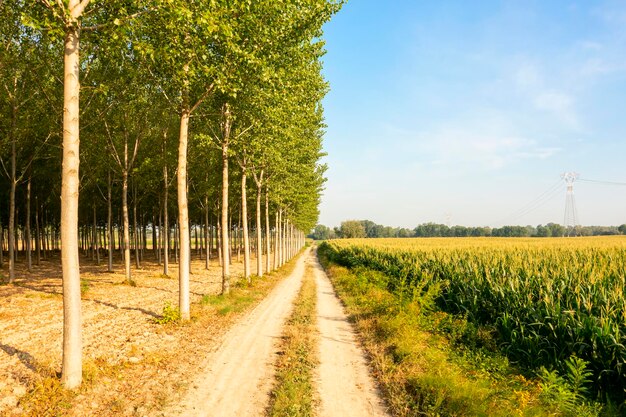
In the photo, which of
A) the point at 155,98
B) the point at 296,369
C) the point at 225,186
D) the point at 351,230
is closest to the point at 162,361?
the point at 296,369

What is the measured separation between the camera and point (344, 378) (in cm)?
877

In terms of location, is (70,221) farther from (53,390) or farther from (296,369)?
(296,369)

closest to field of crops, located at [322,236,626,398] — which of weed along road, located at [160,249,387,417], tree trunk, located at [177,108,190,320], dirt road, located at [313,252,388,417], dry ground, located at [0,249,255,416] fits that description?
dirt road, located at [313,252,388,417]

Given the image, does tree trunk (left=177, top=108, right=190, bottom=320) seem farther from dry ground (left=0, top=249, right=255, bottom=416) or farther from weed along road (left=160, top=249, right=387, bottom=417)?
weed along road (left=160, top=249, right=387, bottom=417)

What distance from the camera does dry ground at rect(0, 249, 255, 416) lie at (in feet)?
24.5

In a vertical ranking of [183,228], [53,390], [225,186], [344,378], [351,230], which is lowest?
[351,230]

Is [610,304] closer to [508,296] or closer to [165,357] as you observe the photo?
[508,296]

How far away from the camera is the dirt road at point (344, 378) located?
7219 mm

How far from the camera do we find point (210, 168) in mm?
29188

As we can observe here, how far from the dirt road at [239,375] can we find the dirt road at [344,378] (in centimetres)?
131

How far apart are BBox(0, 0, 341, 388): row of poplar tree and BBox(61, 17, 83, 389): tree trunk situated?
0.07ft

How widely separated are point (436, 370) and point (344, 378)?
7.30ft

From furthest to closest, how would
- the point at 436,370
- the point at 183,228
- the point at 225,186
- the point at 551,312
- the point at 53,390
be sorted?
1. the point at 225,186
2. the point at 183,228
3. the point at 551,312
4. the point at 436,370
5. the point at 53,390

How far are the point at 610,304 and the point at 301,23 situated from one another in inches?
618
